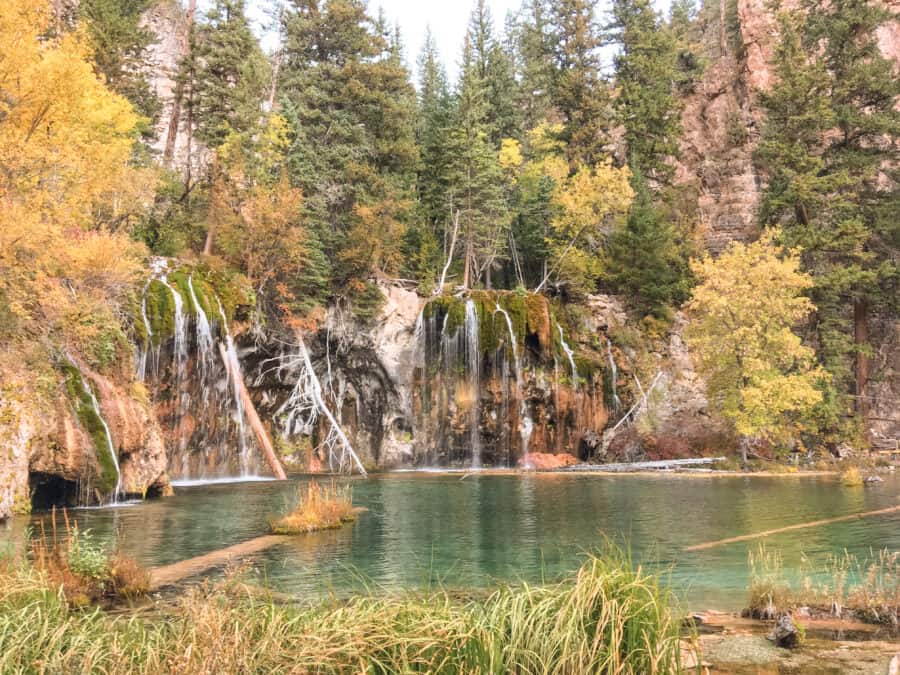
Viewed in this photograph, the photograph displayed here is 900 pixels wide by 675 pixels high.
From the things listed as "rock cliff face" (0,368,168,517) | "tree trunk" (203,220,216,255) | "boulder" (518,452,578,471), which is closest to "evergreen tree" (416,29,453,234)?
"tree trunk" (203,220,216,255)

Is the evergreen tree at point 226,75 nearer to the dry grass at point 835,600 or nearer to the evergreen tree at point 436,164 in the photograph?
the evergreen tree at point 436,164

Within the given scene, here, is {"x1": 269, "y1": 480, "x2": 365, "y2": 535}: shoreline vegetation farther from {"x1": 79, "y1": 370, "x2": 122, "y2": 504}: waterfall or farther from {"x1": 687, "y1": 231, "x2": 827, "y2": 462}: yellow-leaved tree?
{"x1": 687, "y1": 231, "x2": 827, "y2": 462}: yellow-leaved tree

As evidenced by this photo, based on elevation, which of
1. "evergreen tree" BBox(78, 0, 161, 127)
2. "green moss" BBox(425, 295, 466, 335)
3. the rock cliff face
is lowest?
the rock cliff face

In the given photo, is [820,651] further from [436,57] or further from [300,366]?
[436,57]

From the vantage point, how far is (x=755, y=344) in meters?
28.1

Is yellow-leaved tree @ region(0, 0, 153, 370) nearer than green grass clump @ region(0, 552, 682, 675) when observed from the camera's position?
No

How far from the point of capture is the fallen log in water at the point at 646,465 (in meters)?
28.5

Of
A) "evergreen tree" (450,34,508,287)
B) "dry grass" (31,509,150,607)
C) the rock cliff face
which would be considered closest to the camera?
"dry grass" (31,509,150,607)

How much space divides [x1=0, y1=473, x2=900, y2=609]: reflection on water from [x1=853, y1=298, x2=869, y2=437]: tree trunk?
33.2 feet

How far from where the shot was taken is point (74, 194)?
18.7 metres

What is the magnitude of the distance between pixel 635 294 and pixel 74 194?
93.9 ft

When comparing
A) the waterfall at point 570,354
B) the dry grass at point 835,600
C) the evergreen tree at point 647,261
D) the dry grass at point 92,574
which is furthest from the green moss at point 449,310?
the dry grass at point 835,600

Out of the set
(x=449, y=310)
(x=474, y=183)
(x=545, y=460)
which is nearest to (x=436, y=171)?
(x=474, y=183)

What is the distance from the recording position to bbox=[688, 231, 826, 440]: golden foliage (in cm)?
2764
